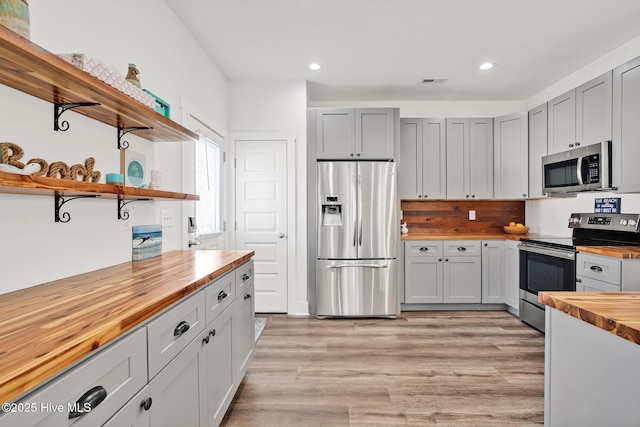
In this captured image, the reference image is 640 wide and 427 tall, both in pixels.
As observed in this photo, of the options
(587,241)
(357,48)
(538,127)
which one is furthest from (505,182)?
(357,48)

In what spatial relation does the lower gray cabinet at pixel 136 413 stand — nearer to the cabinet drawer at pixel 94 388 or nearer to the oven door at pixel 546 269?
the cabinet drawer at pixel 94 388

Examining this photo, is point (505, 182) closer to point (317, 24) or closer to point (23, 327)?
point (317, 24)

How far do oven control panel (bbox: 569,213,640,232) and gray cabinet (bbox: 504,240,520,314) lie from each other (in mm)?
654

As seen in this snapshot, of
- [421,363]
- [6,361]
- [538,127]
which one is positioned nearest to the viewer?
[6,361]

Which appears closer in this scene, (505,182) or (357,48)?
(357,48)

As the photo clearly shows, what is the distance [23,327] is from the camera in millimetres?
Result: 875

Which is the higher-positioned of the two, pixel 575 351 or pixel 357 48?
pixel 357 48

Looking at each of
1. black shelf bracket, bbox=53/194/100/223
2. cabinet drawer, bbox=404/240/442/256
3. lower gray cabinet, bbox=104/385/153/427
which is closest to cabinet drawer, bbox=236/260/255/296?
black shelf bracket, bbox=53/194/100/223

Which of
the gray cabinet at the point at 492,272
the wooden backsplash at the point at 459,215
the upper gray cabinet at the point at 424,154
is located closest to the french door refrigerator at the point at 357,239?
the upper gray cabinet at the point at 424,154

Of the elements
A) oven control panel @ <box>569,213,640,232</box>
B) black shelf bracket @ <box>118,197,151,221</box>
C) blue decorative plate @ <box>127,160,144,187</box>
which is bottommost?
oven control panel @ <box>569,213,640,232</box>

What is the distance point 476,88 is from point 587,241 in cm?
221

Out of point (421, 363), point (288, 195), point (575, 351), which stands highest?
point (288, 195)

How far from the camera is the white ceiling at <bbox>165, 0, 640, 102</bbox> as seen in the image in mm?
2514

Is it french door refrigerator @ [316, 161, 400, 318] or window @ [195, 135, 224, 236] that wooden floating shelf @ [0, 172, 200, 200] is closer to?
window @ [195, 135, 224, 236]
